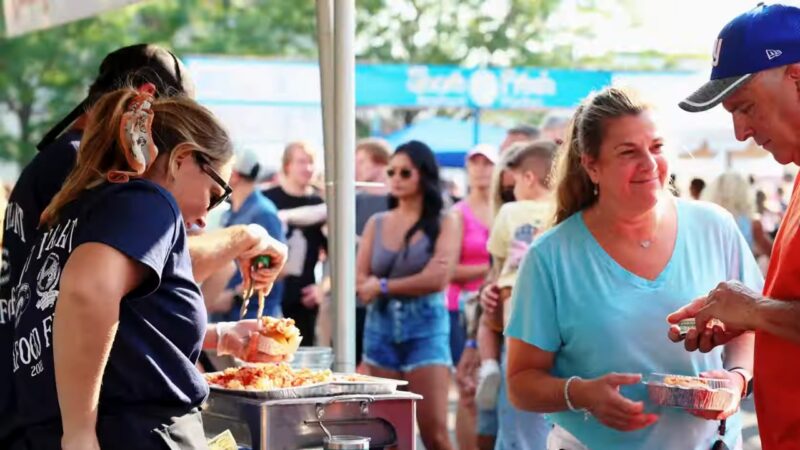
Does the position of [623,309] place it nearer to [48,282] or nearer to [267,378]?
[267,378]

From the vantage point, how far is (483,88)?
15.6 metres

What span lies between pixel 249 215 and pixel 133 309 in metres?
5.16

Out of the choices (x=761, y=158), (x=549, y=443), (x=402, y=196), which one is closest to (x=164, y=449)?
(x=549, y=443)

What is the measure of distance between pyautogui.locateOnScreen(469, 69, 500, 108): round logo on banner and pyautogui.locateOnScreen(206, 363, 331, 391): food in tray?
38.7 feet

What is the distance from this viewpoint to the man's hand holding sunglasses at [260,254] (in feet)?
13.3

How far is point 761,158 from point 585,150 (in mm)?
19183

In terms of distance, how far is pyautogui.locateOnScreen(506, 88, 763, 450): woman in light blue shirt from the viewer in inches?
137

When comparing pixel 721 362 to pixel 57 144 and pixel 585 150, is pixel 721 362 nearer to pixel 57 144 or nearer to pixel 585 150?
pixel 585 150

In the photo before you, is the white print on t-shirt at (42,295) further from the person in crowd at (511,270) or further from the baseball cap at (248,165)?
the baseball cap at (248,165)

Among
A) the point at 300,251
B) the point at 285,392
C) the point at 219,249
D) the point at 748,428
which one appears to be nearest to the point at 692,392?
the point at 285,392

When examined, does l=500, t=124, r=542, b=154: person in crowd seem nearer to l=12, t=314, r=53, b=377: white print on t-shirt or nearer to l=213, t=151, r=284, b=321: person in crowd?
l=213, t=151, r=284, b=321: person in crowd

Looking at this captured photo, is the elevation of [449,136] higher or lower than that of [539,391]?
higher

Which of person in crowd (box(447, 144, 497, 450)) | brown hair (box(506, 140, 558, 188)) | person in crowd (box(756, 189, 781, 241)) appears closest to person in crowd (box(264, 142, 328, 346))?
person in crowd (box(447, 144, 497, 450))

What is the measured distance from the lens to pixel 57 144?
139 inches
